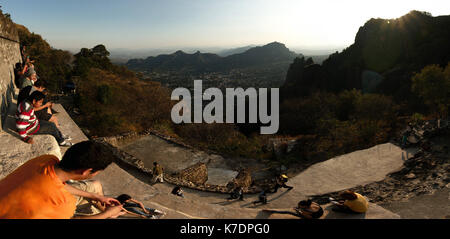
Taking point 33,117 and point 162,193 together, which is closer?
point 162,193

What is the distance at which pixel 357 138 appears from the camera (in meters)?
17.4

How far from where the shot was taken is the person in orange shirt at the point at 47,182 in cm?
209

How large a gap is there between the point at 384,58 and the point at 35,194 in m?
52.1

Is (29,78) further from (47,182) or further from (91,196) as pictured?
(47,182)

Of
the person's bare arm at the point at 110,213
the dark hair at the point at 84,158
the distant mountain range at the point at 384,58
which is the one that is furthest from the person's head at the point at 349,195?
the distant mountain range at the point at 384,58

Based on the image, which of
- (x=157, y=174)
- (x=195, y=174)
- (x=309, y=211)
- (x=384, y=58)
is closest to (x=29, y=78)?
(x=157, y=174)

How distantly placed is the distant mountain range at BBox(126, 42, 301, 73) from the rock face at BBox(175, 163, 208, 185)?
405 feet

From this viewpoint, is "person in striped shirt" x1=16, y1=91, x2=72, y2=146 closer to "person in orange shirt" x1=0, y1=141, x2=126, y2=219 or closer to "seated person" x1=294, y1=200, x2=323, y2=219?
"person in orange shirt" x1=0, y1=141, x2=126, y2=219

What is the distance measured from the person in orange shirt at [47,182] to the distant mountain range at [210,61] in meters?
132

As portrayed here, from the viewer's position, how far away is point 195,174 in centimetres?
1127

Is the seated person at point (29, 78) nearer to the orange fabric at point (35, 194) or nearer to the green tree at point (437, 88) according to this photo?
the orange fabric at point (35, 194)

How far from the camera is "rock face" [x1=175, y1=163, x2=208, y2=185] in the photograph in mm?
10688
